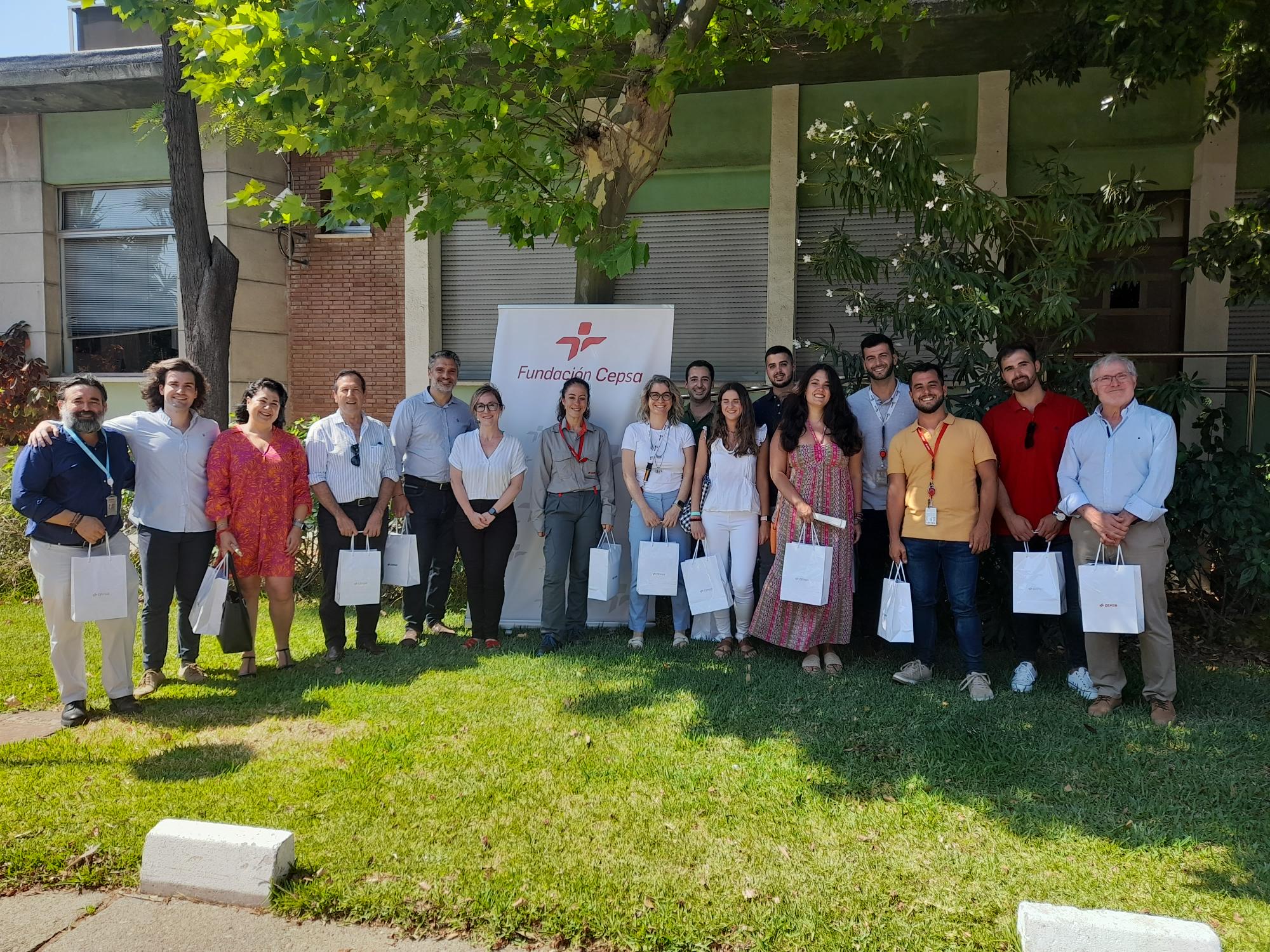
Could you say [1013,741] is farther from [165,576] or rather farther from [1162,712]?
[165,576]

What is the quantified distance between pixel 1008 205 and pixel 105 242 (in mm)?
11849

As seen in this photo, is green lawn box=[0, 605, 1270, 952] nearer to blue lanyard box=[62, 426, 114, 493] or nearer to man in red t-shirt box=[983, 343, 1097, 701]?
man in red t-shirt box=[983, 343, 1097, 701]

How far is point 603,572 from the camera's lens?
653 cm

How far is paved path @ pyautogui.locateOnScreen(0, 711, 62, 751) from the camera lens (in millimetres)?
5008

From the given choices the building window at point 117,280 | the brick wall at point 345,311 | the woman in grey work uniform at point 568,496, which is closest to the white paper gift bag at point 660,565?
the woman in grey work uniform at point 568,496

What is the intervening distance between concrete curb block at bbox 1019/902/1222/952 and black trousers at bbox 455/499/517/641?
4.48 m

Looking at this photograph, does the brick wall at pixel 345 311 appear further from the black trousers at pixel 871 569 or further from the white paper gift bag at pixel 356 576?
the black trousers at pixel 871 569

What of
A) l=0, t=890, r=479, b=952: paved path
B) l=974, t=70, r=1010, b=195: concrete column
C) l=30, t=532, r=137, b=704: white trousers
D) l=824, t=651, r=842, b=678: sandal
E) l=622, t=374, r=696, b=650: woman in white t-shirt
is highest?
l=974, t=70, r=1010, b=195: concrete column

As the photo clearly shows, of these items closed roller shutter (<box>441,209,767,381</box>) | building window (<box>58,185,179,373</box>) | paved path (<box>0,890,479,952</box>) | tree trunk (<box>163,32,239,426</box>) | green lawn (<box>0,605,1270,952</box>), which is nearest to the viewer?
paved path (<box>0,890,479,952</box>)

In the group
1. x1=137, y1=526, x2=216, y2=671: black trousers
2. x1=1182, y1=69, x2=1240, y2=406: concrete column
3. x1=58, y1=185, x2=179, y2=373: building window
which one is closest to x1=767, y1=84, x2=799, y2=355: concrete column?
x1=1182, y1=69, x2=1240, y2=406: concrete column

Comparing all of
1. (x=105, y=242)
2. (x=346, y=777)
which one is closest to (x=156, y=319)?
(x=105, y=242)

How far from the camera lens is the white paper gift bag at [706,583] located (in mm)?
6203

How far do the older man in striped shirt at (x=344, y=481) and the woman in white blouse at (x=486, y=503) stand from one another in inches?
21.2

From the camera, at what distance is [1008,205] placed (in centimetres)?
697
